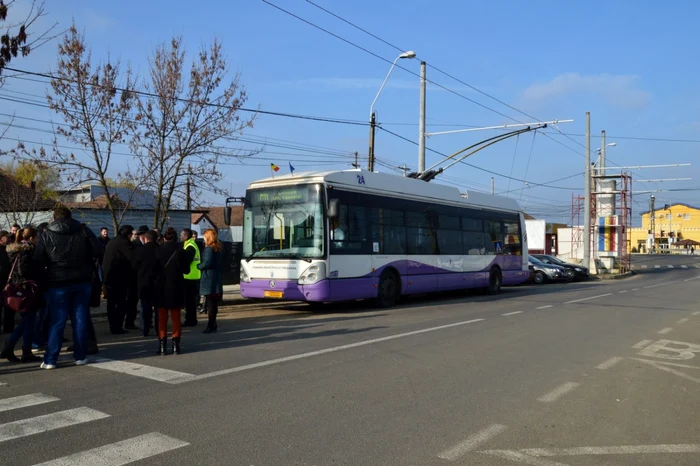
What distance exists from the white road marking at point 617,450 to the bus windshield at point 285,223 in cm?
883

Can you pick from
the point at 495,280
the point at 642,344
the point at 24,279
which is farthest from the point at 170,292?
the point at 495,280

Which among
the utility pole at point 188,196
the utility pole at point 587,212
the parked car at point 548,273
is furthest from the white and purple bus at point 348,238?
the utility pole at point 587,212

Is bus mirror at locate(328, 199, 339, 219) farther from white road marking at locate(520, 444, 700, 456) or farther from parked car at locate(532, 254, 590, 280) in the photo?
parked car at locate(532, 254, 590, 280)

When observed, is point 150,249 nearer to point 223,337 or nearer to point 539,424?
point 223,337

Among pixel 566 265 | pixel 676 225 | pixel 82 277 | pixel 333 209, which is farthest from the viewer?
pixel 676 225

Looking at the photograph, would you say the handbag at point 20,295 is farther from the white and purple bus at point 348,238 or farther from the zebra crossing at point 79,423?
the white and purple bus at point 348,238

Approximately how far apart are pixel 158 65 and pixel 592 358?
13.2 metres

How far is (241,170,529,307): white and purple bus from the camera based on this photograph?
43.5 feet

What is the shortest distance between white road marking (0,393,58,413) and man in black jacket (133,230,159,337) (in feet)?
11.6

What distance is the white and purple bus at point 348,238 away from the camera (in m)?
13.3

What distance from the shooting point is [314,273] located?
1312cm

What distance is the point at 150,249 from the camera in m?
9.65

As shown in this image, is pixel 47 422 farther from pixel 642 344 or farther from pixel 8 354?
pixel 642 344

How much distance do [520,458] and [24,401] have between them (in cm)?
459
